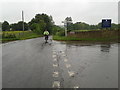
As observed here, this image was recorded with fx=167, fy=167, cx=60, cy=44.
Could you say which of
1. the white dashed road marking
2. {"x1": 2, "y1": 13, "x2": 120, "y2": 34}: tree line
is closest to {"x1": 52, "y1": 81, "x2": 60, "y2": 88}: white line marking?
the white dashed road marking

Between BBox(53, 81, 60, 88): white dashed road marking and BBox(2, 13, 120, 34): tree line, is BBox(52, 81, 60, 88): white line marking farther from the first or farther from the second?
BBox(2, 13, 120, 34): tree line

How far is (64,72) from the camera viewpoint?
650 cm

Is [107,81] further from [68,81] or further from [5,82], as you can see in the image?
[5,82]

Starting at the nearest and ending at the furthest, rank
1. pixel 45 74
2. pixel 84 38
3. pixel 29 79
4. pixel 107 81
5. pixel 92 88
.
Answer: pixel 92 88 < pixel 107 81 < pixel 29 79 < pixel 45 74 < pixel 84 38

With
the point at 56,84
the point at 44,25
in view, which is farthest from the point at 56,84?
the point at 44,25

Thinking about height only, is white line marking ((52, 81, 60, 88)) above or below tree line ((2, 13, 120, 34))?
below

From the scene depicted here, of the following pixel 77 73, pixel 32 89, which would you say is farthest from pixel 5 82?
pixel 77 73

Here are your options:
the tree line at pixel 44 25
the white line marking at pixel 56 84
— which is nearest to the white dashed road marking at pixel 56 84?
the white line marking at pixel 56 84

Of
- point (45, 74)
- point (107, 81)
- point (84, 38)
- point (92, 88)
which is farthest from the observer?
point (84, 38)

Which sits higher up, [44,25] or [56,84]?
[44,25]

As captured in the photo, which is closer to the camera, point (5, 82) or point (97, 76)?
point (5, 82)

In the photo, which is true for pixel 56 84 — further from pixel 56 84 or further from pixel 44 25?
pixel 44 25

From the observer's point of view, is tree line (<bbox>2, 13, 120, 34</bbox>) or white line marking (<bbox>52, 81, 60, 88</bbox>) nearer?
white line marking (<bbox>52, 81, 60, 88</bbox>)

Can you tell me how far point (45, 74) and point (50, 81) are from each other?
913 mm
